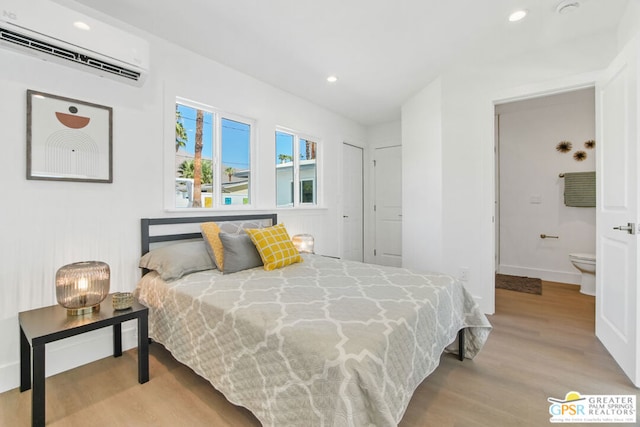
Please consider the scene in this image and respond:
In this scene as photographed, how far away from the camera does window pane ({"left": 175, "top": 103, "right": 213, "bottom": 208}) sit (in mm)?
2758

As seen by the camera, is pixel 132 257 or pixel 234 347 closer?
pixel 234 347

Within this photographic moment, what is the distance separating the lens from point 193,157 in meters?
2.85

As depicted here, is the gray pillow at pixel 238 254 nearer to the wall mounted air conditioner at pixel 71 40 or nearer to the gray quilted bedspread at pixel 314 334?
the gray quilted bedspread at pixel 314 334

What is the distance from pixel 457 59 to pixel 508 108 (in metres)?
1.98

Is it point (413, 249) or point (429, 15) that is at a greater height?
point (429, 15)

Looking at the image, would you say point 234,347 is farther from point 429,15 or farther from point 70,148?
point 429,15

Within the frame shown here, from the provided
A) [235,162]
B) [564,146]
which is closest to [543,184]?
[564,146]

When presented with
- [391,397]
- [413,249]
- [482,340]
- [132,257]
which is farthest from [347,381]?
[413,249]

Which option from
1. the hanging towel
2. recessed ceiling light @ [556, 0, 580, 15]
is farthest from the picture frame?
the hanging towel

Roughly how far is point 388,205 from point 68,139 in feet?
14.0

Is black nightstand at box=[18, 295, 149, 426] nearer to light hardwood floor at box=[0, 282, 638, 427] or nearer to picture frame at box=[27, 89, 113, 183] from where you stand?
light hardwood floor at box=[0, 282, 638, 427]

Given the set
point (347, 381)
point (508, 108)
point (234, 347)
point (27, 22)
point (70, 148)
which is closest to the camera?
point (347, 381)

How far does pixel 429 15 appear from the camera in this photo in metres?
2.33

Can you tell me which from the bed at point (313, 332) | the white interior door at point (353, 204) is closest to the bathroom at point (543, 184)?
the white interior door at point (353, 204)
